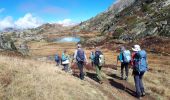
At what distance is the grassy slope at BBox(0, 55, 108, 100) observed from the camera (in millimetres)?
13102

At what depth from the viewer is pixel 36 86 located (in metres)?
14.0

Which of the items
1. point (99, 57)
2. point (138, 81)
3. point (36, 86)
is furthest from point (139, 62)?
point (36, 86)

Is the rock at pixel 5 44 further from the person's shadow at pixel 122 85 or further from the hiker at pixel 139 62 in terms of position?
the hiker at pixel 139 62

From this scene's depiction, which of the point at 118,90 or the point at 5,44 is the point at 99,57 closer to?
the point at 118,90

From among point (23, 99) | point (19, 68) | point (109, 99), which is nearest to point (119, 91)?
point (109, 99)

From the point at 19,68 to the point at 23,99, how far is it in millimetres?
4218

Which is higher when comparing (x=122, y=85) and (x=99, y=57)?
(x=99, y=57)

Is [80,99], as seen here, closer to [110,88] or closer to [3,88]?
[3,88]

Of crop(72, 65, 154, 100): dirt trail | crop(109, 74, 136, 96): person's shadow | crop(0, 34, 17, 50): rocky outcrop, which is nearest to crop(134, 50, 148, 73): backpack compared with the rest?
crop(72, 65, 154, 100): dirt trail

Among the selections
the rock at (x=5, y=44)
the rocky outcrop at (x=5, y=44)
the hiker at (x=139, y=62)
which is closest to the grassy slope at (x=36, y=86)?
the hiker at (x=139, y=62)

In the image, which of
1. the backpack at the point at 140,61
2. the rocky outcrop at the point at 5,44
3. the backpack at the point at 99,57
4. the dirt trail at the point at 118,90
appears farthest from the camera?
the rocky outcrop at the point at 5,44

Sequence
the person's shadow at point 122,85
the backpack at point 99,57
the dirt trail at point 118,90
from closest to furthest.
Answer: the dirt trail at point 118,90, the person's shadow at point 122,85, the backpack at point 99,57

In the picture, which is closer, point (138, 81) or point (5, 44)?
point (138, 81)

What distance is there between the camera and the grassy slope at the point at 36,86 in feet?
43.0
